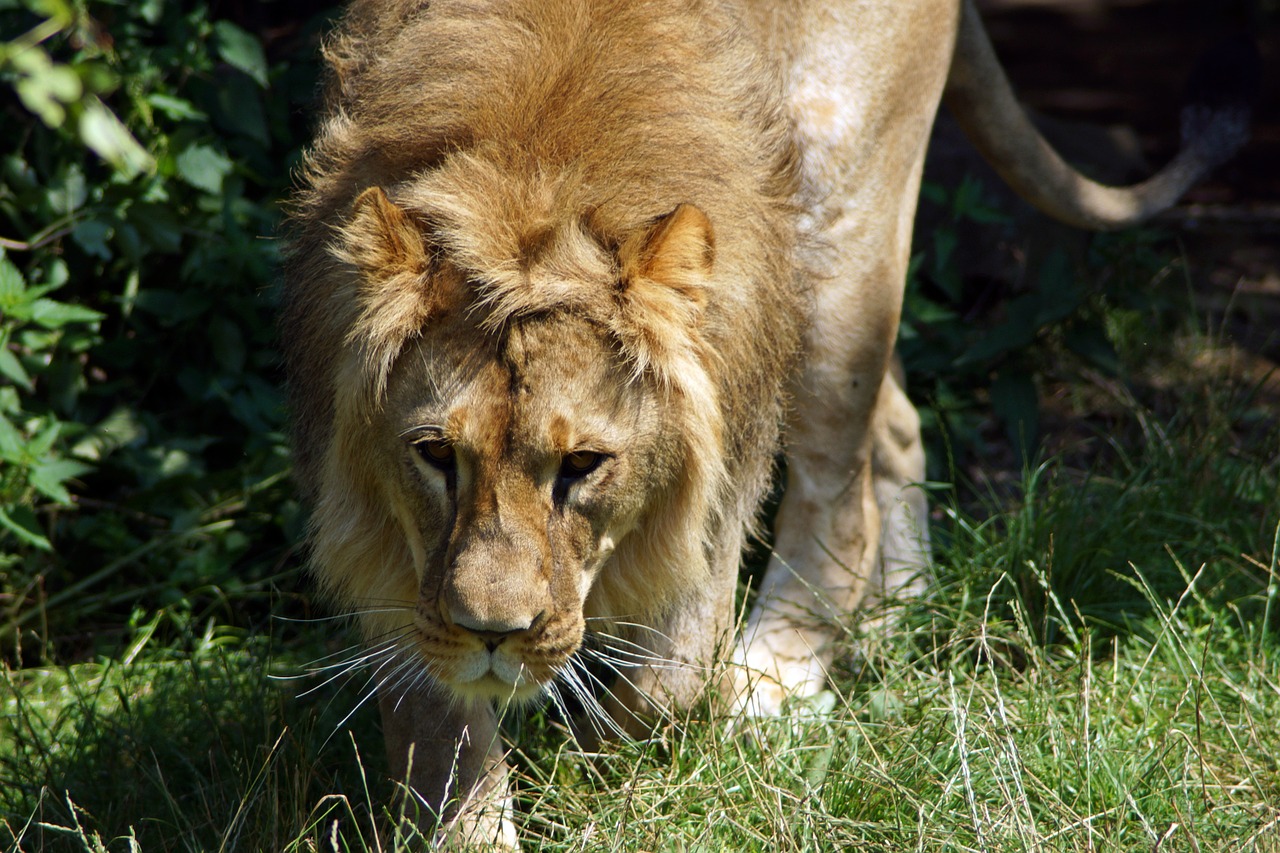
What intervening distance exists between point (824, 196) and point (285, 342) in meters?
1.28

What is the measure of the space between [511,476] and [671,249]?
484mm

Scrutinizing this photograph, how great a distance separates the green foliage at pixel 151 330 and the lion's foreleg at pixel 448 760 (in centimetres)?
126

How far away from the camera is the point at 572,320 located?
2.29 m

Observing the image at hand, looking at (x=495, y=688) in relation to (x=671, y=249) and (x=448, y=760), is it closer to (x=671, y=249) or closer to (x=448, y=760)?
(x=448, y=760)

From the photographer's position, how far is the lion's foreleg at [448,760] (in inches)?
102

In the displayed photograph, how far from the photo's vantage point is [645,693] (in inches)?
116

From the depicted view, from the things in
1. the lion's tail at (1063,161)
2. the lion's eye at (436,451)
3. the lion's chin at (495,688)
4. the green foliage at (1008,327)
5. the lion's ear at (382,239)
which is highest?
the lion's ear at (382,239)

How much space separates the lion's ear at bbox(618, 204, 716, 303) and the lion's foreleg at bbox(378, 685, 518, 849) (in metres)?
0.93

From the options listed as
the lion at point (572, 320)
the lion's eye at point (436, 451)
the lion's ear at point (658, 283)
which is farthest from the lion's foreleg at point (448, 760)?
the lion's ear at point (658, 283)

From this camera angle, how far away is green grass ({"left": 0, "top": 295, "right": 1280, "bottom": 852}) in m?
2.48

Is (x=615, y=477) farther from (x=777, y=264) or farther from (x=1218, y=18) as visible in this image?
(x=1218, y=18)

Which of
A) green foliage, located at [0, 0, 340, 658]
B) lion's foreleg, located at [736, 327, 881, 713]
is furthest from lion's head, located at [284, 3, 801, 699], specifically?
green foliage, located at [0, 0, 340, 658]

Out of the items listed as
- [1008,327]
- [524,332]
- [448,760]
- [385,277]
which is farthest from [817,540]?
[385,277]

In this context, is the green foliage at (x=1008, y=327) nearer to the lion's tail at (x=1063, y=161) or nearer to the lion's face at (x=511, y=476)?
the lion's tail at (x=1063, y=161)
